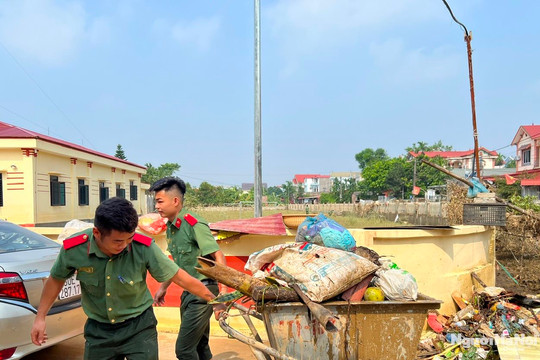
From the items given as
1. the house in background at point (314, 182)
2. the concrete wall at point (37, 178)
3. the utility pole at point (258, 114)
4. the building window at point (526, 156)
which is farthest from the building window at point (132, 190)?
the house in background at point (314, 182)

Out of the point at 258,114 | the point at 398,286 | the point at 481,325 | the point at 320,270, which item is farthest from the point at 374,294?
the point at 258,114

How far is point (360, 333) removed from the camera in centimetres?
284

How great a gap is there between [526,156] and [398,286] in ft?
144

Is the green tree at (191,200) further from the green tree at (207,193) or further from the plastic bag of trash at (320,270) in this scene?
the plastic bag of trash at (320,270)

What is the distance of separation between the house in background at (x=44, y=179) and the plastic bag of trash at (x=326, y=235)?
1443 cm

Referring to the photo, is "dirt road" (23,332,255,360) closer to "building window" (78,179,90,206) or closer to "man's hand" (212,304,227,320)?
"man's hand" (212,304,227,320)

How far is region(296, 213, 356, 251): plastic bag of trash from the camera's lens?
11.9 feet

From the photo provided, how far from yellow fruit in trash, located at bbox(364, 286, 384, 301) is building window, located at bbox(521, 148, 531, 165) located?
43.0 metres

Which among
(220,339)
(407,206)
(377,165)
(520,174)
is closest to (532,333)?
(220,339)

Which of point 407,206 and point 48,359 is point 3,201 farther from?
point 407,206

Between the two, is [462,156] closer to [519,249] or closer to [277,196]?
[277,196]

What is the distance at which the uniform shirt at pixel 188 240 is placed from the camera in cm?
357

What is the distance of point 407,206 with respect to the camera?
92.8ft

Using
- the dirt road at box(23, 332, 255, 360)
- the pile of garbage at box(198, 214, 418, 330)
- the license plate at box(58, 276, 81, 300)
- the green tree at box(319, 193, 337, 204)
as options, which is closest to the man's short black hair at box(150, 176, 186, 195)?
the pile of garbage at box(198, 214, 418, 330)
